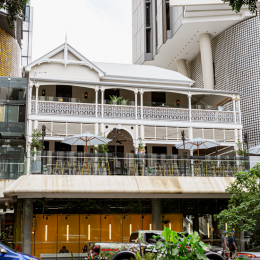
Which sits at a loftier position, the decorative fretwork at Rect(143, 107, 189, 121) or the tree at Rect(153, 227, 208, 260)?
the decorative fretwork at Rect(143, 107, 189, 121)

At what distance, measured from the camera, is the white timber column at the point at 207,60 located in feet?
107

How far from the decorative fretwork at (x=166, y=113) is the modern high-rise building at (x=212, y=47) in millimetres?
3653

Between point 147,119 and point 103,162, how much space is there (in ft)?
24.8

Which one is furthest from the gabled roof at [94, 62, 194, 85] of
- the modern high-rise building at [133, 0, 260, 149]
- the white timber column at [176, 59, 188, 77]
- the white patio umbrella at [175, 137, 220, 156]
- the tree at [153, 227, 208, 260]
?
the tree at [153, 227, 208, 260]

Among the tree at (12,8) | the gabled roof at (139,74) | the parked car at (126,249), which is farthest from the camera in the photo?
the gabled roof at (139,74)

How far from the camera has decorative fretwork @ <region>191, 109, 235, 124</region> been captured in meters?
26.3

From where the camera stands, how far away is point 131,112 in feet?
83.0

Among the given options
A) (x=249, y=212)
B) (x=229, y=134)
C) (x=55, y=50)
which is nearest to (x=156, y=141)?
(x=229, y=134)

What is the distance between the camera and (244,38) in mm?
30141

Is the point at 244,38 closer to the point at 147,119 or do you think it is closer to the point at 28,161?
the point at 147,119

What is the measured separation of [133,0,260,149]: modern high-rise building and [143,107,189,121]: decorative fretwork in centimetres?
365

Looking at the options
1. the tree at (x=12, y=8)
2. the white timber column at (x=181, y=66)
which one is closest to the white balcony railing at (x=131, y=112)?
the white timber column at (x=181, y=66)

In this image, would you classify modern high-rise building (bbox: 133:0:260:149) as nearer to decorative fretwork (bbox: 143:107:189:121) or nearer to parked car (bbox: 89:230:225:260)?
decorative fretwork (bbox: 143:107:189:121)

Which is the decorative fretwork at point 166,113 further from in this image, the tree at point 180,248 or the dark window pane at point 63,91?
the tree at point 180,248
